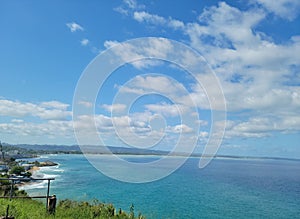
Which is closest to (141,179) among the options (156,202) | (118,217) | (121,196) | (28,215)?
(121,196)

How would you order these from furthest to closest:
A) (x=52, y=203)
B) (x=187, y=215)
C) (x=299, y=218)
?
(x=299, y=218) → (x=187, y=215) → (x=52, y=203)

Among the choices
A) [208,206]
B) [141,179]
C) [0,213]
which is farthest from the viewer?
[141,179]

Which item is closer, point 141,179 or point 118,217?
point 118,217

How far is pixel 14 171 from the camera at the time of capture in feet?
184

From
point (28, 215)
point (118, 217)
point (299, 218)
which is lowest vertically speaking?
point (299, 218)

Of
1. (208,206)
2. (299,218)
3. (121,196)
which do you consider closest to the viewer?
(299,218)

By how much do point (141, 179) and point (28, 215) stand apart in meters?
48.1

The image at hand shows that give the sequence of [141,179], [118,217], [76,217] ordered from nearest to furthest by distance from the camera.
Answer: [76,217] < [118,217] < [141,179]

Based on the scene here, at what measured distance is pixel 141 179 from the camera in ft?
177

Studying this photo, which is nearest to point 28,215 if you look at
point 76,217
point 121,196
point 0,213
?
point 0,213

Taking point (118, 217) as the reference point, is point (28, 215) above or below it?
above

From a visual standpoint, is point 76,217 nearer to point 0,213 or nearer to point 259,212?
point 0,213

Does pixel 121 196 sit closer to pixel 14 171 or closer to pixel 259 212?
pixel 259 212

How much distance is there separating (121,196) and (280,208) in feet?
67.6
